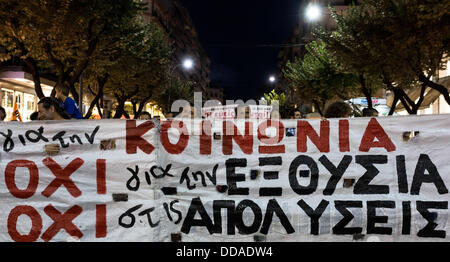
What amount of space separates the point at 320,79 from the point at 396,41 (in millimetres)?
11628

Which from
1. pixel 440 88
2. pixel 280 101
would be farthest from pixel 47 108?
pixel 280 101

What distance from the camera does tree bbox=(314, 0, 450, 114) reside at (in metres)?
9.91

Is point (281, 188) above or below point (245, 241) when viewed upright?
above

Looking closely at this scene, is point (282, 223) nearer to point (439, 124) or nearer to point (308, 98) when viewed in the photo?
point (439, 124)

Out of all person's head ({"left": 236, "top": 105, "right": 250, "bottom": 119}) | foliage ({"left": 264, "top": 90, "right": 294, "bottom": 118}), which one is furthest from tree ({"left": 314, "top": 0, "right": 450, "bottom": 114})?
foliage ({"left": 264, "top": 90, "right": 294, "bottom": 118})

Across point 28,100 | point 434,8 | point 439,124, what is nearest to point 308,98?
point 434,8

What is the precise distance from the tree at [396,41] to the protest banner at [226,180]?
6.92 meters

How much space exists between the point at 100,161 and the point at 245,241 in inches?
67.6

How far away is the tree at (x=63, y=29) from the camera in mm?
10812

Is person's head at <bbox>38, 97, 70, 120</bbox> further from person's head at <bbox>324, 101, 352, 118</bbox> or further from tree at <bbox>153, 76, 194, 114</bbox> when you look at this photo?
tree at <bbox>153, 76, 194, 114</bbox>

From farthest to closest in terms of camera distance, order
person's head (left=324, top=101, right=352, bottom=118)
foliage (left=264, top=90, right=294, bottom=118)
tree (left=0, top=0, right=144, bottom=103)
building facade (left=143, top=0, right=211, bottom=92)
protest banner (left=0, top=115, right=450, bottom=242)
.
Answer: building facade (left=143, top=0, right=211, bottom=92)
foliage (left=264, top=90, right=294, bottom=118)
tree (left=0, top=0, right=144, bottom=103)
person's head (left=324, top=101, right=352, bottom=118)
protest banner (left=0, top=115, right=450, bottom=242)

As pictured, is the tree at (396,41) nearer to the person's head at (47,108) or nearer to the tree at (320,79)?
A: the tree at (320,79)

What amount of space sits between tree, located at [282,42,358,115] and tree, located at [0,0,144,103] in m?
11.7

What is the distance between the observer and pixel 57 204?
12.6ft
